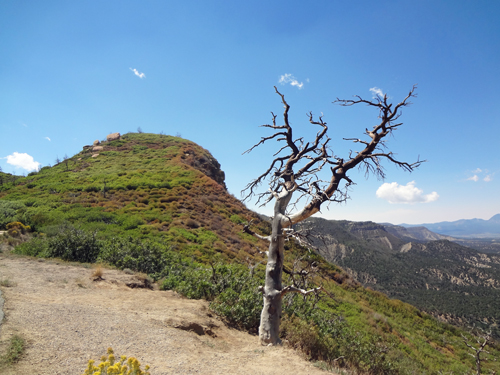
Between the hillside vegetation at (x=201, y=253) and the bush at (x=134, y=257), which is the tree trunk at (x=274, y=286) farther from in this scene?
the bush at (x=134, y=257)

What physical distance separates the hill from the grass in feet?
89.0

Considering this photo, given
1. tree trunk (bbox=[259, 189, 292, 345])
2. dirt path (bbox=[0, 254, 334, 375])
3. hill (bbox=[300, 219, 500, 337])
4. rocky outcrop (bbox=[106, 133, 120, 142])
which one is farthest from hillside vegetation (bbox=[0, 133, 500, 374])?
rocky outcrop (bbox=[106, 133, 120, 142])

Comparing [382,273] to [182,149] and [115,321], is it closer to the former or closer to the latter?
[182,149]

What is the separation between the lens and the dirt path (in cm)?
394

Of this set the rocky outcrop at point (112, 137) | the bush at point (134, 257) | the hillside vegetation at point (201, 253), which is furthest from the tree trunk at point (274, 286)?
the rocky outcrop at point (112, 137)

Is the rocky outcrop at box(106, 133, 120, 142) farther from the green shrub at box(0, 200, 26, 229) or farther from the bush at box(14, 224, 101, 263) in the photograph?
the bush at box(14, 224, 101, 263)

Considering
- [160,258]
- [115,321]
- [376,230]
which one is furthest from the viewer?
[376,230]

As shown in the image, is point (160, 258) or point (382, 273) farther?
point (382, 273)

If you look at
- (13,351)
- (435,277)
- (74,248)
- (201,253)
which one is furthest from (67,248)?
(435,277)

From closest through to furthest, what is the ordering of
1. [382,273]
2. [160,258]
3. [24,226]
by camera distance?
1. [160,258]
2. [24,226]
3. [382,273]

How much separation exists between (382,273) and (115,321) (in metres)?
71.9

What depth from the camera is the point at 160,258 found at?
11.3m

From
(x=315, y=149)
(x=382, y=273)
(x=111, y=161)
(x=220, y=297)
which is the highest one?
(x=111, y=161)

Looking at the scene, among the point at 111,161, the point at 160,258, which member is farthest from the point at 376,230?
the point at 160,258
